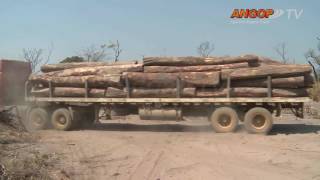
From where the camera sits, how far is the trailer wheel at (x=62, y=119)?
20.1 m

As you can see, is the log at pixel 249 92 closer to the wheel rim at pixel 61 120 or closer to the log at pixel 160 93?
the log at pixel 160 93

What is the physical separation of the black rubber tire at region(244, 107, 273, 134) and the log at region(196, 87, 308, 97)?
568 millimetres

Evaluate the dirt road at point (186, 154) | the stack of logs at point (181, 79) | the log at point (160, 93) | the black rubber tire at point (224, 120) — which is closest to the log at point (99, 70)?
the stack of logs at point (181, 79)

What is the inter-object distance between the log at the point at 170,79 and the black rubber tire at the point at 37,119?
12.6ft

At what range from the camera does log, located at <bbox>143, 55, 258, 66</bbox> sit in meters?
18.2

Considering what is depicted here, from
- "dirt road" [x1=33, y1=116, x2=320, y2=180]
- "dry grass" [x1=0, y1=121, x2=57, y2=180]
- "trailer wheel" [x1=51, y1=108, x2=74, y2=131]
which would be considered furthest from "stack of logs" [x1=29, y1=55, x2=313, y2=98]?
"dry grass" [x1=0, y1=121, x2=57, y2=180]

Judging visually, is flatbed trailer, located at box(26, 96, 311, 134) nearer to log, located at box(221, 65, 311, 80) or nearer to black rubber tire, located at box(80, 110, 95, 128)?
black rubber tire, located at box(80, 110, 95, 128)

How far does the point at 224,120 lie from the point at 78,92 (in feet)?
19.5

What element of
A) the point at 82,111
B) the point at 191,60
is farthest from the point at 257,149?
the point at 82,111

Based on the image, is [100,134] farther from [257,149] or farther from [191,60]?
[257,149]

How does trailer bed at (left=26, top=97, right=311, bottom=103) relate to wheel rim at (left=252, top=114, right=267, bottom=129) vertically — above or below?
above

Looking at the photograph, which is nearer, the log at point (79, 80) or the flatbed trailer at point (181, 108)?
the flatbed trailer at point (181, 108)

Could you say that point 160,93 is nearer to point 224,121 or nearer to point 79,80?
point 224,121

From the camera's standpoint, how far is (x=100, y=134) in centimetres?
1853
